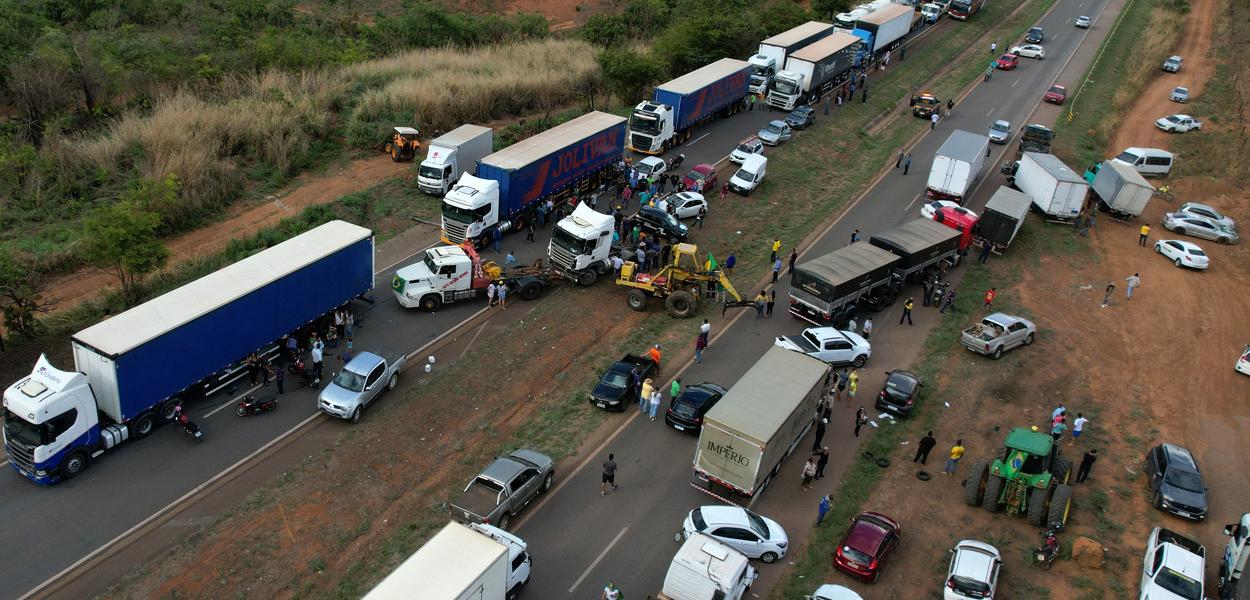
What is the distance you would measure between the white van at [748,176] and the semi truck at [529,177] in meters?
6.51

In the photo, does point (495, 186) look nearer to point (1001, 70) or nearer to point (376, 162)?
point (376, 162)

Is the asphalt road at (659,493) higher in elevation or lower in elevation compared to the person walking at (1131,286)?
lower

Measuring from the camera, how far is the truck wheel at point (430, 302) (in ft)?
114

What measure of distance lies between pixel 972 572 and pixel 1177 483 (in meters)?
8.90

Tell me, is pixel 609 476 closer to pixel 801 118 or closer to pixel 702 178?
pixel 702 178

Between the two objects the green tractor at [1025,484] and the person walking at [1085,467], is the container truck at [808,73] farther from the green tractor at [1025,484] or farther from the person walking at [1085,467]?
the green tractor at [1025,484]

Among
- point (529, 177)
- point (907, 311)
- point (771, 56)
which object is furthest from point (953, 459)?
→ point (771, 56)

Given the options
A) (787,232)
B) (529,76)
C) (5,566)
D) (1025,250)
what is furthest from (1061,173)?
(5,566)

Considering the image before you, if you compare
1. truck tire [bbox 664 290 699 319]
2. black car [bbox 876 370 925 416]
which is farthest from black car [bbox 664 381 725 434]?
truck tire [bbox 664 290 699 319]

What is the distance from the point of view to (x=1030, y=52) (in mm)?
78375

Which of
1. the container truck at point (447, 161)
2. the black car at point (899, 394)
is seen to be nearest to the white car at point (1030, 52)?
the container truck at point (447, 161)

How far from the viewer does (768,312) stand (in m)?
36.6

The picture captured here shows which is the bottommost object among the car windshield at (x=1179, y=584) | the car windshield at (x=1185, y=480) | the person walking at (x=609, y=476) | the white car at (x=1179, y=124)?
the person walking at (x=609, y=476)

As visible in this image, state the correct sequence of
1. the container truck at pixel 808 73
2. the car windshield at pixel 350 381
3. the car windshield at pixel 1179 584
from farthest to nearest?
the container truck at pixel 808 73
the car windshield at pixel 350 381
the car windshield at pixel 1179 584
